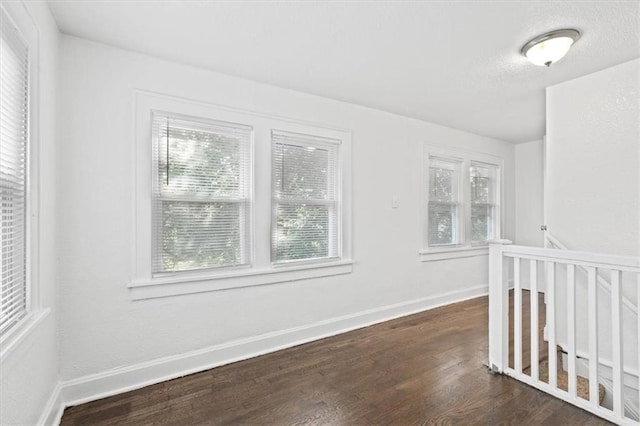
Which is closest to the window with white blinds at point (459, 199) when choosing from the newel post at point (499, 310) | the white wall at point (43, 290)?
the newel post at point (499, 310)

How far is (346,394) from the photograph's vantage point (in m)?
2.10

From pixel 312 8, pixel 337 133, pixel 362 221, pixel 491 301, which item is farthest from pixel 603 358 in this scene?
pixel 312 8

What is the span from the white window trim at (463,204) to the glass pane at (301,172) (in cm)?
143

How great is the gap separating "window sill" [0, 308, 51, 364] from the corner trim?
73cm

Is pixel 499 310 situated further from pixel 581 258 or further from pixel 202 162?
pixel 202 162

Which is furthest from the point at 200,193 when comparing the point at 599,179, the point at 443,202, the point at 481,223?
the point at 481,223

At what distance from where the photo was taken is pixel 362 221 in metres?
3.35

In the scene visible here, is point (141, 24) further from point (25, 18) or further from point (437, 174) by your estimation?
point (437, 174)

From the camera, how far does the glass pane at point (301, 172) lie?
2.85 meters

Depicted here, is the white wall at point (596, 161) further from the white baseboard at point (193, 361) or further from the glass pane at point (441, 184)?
the white baseboard at point (193, 361)

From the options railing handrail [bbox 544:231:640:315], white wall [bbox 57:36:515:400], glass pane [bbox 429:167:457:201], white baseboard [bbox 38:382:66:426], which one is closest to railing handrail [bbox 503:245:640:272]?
railing handrail [bbox 544:231:640:315]

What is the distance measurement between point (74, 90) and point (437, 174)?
12.7 ft

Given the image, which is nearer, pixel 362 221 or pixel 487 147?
pixel 362 221

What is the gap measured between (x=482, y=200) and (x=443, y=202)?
3.26 ft
